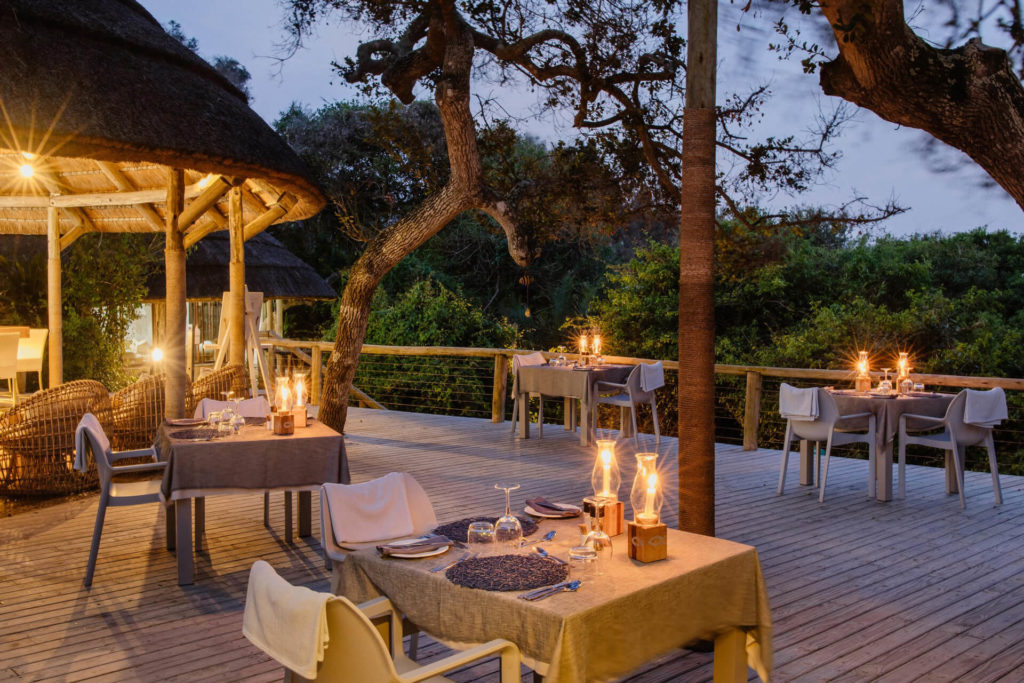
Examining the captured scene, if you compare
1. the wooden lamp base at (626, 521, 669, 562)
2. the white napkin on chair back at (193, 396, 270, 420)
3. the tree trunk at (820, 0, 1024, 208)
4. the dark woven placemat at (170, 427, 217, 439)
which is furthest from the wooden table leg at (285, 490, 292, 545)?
the tree trunk at (820, 0, 1024, 208)

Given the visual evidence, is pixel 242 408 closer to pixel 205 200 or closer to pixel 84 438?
pixel 84 438

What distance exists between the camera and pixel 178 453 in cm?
431

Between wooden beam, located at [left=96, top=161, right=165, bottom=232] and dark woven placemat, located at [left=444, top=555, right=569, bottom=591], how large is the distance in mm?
7354

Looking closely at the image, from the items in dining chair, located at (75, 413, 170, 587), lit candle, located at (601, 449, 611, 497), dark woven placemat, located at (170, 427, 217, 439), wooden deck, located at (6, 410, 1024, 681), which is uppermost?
lit candle, located at (601, 449, 611, 497)

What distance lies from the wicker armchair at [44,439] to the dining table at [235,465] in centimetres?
168

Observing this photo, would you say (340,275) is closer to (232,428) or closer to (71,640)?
(232,428)

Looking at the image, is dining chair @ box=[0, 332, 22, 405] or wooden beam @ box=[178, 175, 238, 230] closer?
wooden beam @ box=[178, 175, 238, 230]

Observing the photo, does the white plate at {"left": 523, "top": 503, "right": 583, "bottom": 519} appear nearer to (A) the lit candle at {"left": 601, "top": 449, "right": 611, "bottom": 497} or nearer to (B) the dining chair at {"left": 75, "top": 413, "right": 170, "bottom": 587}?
(A) the lit candle at {"left": 601, "top": 449, "right": 611, "bottom": 497}

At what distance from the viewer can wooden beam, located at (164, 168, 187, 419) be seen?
6895mm

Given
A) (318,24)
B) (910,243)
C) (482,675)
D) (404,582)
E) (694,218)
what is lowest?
(482,675)

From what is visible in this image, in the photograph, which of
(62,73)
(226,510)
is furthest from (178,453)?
(62,73)

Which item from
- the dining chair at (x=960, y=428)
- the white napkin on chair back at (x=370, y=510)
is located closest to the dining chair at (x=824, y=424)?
the dining chair at (x=960, y=428)

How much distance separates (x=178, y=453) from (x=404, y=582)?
228 centimetres

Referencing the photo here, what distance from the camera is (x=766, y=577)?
4.39 meters
